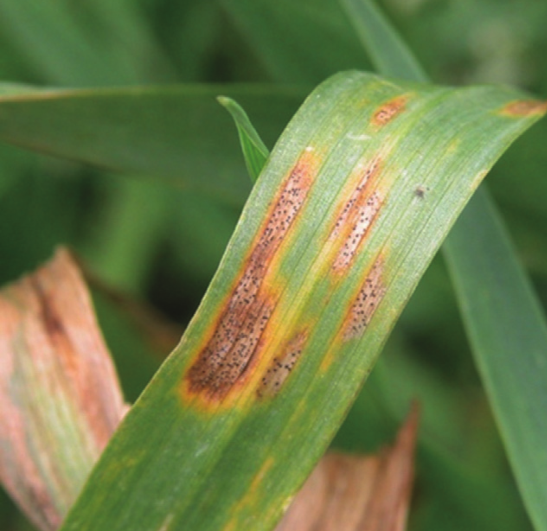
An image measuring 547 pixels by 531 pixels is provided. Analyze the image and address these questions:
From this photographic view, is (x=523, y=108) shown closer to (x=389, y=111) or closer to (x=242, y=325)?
(x=389, y=111)

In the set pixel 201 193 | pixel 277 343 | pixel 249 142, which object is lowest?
pixel 201 193

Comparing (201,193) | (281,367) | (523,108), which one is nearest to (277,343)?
(281,367)

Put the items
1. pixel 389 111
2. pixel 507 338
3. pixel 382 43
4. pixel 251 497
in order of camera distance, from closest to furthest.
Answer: pixel 251 497, pixel 389 111, pixel 507 338, pixel 382 43

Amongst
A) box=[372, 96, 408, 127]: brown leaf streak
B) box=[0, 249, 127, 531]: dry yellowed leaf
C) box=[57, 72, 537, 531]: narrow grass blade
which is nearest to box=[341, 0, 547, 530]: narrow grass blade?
box=[372, 96, 408, 127]: brown leaf streak

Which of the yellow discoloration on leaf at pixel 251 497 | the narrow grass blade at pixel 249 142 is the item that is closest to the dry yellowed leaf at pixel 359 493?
the yellow discoloration on leaf at pixel 251 497

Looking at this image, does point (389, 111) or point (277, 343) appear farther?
point (389, 111)

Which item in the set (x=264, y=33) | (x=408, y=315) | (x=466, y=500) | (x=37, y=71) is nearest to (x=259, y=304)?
(x=466, y=500)
